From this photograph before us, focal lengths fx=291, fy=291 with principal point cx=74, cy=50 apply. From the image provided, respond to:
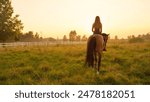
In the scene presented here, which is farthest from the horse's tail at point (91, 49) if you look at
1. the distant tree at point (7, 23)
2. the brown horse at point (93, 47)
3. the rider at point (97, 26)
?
the distant tree at point (7, 23)

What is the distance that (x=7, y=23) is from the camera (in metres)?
25.9

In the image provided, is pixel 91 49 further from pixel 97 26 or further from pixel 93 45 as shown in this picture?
pixel 97 26

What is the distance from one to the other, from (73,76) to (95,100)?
6.53 feet

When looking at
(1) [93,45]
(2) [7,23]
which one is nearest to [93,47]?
(1) [93,45]

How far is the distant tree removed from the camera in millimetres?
25406

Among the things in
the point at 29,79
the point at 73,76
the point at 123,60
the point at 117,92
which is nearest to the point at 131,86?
the point at 117,92

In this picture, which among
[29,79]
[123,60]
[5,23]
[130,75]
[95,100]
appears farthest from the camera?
[5,23]

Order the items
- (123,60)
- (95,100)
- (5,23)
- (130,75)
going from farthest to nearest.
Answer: (5,23)
(123,60)
(130,75)
(95,100)

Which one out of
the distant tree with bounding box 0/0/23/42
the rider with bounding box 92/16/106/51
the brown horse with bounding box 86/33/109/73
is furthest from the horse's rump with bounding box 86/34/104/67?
the distant tree with bounding box 0/0/23/42

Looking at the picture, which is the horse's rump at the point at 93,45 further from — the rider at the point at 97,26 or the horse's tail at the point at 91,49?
the rider at the point at 97,26

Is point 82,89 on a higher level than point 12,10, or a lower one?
lower

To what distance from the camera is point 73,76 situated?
8422 mm

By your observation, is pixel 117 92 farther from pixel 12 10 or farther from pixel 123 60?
pixel 12 10

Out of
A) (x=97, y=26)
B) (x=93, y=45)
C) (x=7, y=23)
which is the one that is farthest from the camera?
(x=7, y=23)
